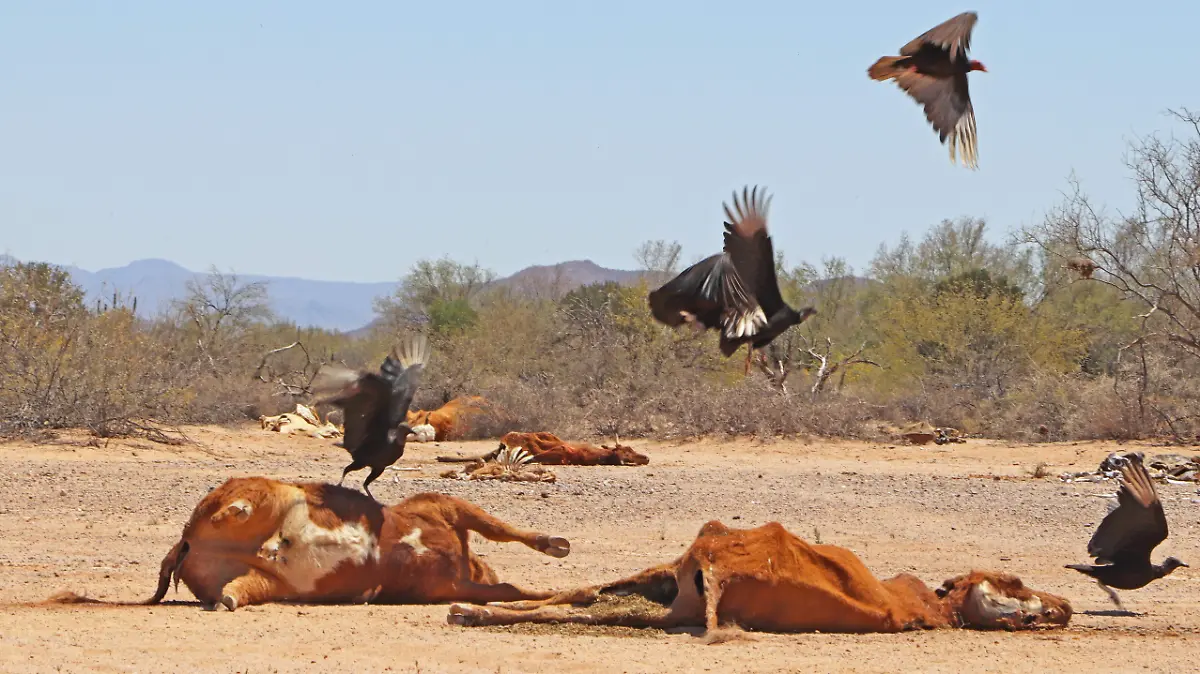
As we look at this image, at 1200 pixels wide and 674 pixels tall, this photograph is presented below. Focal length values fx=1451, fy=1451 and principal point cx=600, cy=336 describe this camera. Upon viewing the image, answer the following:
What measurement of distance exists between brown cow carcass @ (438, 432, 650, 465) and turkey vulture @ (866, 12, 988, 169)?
29.1 ft

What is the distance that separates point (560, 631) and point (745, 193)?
327 centimetres

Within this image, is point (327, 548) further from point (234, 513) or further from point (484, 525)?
point (484, 525)

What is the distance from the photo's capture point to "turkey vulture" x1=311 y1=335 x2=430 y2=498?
804 cm

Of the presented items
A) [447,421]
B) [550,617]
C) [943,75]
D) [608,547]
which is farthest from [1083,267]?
[550,617]

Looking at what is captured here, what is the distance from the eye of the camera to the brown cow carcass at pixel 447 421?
2455cm

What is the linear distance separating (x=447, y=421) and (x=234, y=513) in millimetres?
17060

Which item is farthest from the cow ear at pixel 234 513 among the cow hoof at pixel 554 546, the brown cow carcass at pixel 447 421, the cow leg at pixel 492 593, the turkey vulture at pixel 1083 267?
the turkey vulture at pixel 1083 267

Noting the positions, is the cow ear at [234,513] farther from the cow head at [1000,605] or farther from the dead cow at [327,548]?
the cow head at [1000,605]

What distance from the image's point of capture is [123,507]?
1320 centimetres

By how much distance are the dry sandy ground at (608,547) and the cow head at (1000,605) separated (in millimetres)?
149

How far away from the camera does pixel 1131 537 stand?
8.67 m

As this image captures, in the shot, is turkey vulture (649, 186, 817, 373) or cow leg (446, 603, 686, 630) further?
turkey vulture (649, 186, 817, 373)

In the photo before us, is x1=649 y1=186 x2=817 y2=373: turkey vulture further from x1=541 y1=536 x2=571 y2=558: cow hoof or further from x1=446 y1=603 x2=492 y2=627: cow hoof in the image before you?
x1=446 y1=603 x2=492 y2=627: cow hoof

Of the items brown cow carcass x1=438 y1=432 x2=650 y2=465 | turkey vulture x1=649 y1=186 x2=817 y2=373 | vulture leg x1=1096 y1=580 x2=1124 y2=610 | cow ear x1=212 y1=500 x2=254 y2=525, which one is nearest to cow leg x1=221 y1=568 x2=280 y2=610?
cow ear x1=212 y1=500 x2=254 y2=525
